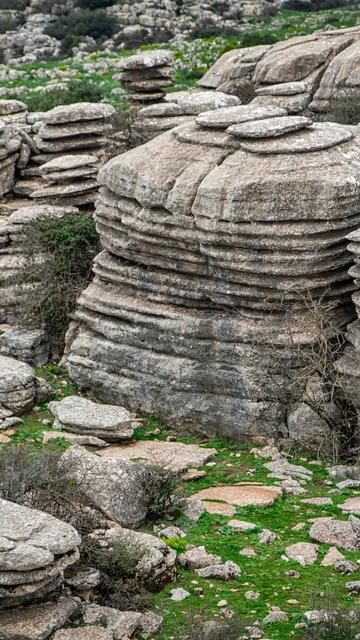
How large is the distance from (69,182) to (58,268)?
10.3ft

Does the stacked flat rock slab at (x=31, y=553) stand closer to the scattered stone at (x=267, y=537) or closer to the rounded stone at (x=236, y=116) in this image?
the scattered stone at (x=267, y=537)

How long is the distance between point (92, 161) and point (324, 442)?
7989 mm

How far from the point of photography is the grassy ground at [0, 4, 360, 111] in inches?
1248

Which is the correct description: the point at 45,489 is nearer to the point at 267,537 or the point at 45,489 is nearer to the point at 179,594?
the point at 179,594

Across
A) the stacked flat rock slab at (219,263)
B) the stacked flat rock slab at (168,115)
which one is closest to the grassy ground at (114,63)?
the stacked flat rock slab at (168,115)

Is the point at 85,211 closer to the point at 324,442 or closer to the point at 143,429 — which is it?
the point at 143,429

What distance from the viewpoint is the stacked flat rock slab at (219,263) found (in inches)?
523

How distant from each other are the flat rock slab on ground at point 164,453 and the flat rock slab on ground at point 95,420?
0.17 m

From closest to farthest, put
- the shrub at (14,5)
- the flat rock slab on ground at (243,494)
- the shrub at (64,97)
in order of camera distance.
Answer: the flat rock slab on ground at (243,494), the shrub at (64,97), the shrub at (14,5)

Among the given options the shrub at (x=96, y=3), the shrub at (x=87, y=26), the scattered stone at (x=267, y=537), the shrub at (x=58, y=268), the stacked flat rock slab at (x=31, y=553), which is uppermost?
the stacked flat rock slab at (x=31, y=553)

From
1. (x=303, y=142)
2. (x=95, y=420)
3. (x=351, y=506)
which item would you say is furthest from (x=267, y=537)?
(x=303, y=142)

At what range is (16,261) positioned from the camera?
17.8 meters

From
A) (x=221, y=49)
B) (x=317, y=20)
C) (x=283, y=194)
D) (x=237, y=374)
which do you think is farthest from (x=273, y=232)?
(x=317, y=20)

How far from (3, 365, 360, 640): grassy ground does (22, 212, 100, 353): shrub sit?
432 cm
